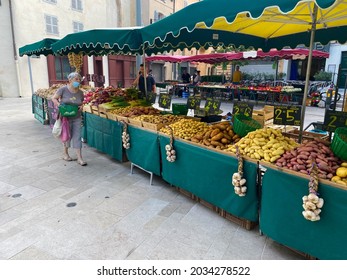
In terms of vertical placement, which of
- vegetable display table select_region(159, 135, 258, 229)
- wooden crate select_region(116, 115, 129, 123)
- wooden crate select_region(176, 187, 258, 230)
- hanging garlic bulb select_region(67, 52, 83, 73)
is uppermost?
hanging garlic bulb select_region(67, 52, 83, 73)

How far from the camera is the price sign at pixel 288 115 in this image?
3.83 m

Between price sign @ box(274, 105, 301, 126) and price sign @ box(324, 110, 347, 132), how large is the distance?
1.15ft

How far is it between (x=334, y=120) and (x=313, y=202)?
5.89 ft

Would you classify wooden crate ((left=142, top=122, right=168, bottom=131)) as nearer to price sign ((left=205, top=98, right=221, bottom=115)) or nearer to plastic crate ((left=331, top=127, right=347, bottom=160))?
price sign ((left=205, top=98, right=221, bottom=115))

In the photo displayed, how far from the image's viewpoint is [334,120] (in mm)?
3572

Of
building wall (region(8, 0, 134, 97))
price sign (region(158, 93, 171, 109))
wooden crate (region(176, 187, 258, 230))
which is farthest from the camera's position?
building wall (region(8, 0, 134, 97))

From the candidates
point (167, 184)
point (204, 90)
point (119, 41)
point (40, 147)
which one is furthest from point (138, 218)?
point (204, 90)

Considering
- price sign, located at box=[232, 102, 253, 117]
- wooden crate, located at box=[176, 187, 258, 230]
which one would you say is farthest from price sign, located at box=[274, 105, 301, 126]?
wooden crate, located at box=[176, 187, 258, 230]

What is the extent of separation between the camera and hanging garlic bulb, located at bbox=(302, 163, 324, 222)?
227 cm

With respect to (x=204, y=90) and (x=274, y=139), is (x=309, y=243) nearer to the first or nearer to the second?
(x=274, y=139)

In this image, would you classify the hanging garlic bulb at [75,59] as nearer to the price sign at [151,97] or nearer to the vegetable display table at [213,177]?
the price sign at [151,97]

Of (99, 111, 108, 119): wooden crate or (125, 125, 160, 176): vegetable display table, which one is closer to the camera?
(125, 125, 160, 176): vegetable display table

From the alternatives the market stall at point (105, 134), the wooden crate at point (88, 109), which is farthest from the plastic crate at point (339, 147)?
the wooden crate at point (88, 109)

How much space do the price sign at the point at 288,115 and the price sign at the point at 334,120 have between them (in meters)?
0.35
